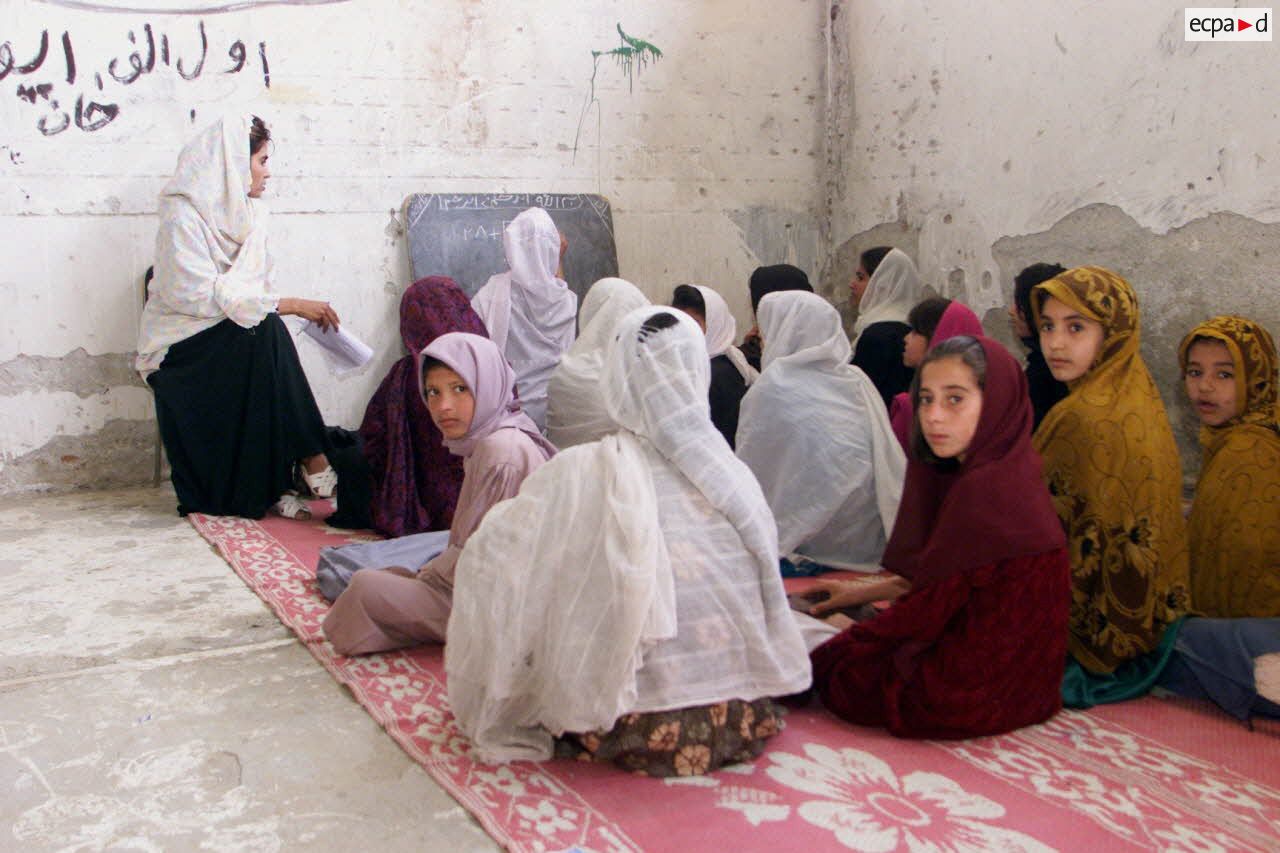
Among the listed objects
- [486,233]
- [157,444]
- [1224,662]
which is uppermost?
[486,233]


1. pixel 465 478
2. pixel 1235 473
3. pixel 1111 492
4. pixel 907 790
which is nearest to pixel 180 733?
pixel 465 478

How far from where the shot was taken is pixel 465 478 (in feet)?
9.30

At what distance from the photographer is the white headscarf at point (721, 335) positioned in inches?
174

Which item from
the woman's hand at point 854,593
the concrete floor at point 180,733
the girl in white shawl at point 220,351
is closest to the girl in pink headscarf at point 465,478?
the concrete floor at point 180,733

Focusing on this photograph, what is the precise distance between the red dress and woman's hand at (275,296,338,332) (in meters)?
2.88

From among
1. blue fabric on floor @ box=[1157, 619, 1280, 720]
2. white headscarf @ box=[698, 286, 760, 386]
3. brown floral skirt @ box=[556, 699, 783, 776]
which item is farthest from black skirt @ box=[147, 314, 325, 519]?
blue fabric on floor @ box=[1157, 619, 1280, 720]

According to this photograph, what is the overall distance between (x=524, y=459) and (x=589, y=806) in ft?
3.07

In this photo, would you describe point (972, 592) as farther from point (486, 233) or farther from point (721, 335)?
point (486, 233)

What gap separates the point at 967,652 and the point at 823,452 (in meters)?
1.36

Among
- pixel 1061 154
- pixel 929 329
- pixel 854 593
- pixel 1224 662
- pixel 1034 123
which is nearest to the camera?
pixel 1224 662

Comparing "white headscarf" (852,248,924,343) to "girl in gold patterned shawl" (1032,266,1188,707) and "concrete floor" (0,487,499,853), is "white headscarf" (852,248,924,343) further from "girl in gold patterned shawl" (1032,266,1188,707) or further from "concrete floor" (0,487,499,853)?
"concrete floor" (0,487,499,853)

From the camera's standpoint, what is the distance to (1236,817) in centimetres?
205

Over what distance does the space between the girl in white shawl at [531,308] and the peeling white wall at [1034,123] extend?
72.7 inches

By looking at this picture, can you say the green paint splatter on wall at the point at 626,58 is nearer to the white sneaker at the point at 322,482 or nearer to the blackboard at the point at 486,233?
the blackboard at the point at 486,233
